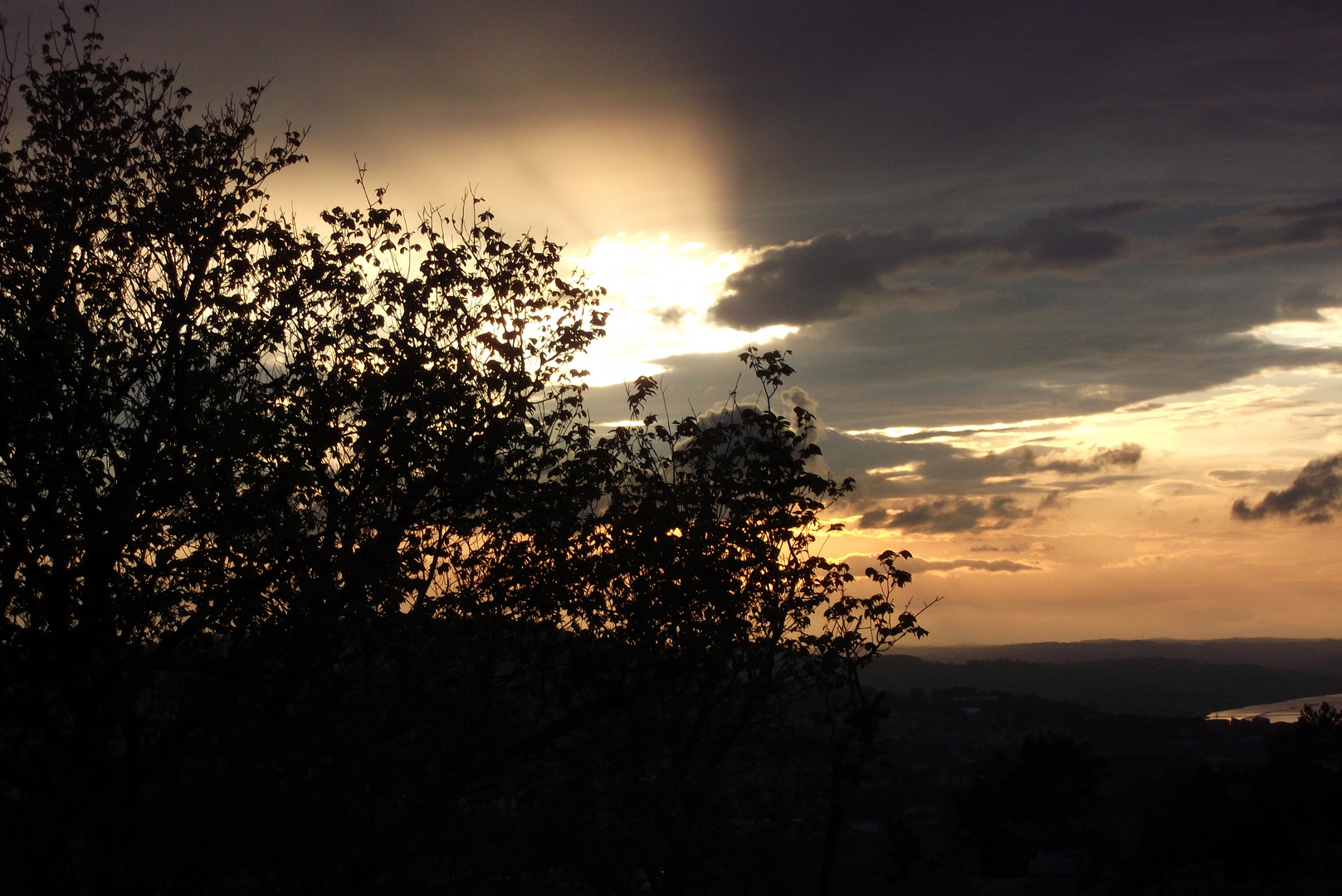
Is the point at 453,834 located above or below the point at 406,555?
below

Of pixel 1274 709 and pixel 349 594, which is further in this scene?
pixel 1274 709

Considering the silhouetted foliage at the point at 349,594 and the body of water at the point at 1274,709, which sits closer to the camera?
the silhouetted foliage at the point at 349,594

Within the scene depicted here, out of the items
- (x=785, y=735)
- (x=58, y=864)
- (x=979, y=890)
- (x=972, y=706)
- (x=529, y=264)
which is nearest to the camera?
(x=58, y=864)

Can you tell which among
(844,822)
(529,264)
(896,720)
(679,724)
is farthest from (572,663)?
(896,720)

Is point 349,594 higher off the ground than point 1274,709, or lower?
higher

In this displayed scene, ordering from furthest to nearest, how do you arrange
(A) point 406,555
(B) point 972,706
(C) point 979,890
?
(B) point 972,706 < (C) point 979,890 < (A) point 406,555

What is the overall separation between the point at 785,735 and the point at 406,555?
706cm

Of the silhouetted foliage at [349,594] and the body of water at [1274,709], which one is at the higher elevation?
the silhouetted foliage at [349,594]

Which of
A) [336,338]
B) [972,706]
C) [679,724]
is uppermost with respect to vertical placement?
[336,338]

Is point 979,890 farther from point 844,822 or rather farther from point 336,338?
point 336,338

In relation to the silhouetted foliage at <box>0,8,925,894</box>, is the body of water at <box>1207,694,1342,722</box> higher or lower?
lower

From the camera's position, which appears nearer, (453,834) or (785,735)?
(453,834)

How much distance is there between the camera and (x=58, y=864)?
549 inches

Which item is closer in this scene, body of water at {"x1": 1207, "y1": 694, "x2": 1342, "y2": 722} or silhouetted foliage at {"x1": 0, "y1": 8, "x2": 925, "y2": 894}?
silhouetted foliage at {"x1": 0, "y1": 8, "x2": 925, "y2": 894}
